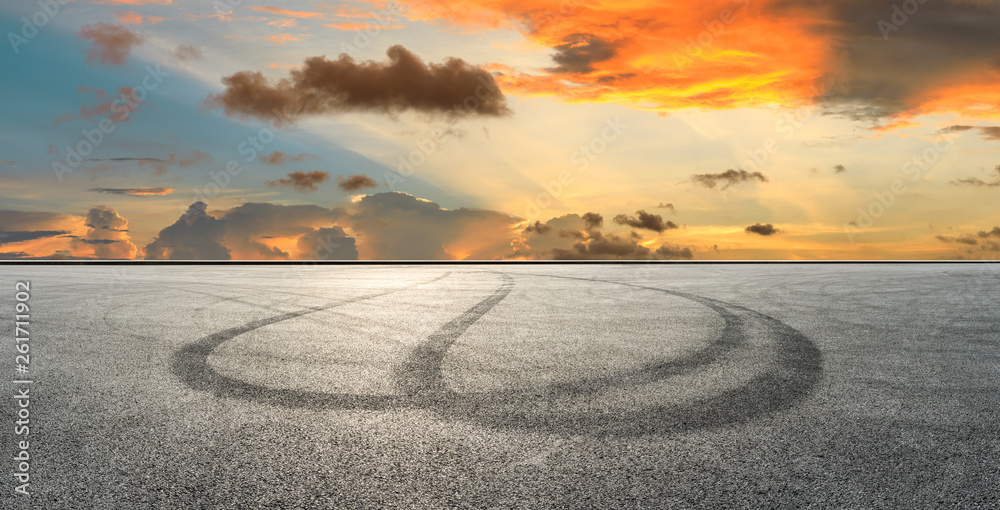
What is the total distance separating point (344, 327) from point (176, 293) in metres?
8.06

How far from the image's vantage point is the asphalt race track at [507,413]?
3.38m

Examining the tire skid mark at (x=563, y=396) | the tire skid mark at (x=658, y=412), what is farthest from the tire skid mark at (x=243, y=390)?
the tire skid mark at (x=658, y=412)

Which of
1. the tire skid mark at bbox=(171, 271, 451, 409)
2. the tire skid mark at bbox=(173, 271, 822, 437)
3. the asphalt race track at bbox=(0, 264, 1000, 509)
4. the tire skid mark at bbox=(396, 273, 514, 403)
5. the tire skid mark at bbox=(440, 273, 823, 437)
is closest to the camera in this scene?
the asphalt race track at bbox=(0, 264, 1000, 509)

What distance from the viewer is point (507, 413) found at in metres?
4.72

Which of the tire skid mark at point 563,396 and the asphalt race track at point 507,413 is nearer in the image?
the asphalt race track at point 507,413

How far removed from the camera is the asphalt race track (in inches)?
133

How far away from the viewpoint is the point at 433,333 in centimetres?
867

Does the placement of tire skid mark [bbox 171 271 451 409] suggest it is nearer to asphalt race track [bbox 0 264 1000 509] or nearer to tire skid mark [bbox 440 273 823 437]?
asphalt race track [bbox 0 264 1000 509]

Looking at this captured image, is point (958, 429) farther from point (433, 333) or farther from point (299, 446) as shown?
point (433, 333)

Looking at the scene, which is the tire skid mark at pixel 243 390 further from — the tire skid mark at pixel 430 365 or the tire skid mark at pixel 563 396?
the tire skid mark at pixel 430 365

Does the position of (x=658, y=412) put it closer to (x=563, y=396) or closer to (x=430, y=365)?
(x=563, y=396)

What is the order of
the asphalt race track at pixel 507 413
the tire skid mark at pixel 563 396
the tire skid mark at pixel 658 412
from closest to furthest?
1. the asphalt race track at pixel 507 413
2. the tire skid mark at pixel 658 412
3. the tire skid mark at pixel 563 396

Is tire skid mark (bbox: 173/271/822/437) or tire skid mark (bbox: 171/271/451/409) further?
tire skid mark (bbox: 171/271/451/409)

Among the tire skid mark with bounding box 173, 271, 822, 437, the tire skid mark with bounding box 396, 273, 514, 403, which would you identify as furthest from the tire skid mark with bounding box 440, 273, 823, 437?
the tire skid mark with bounding box 396, 273, 514, 403
